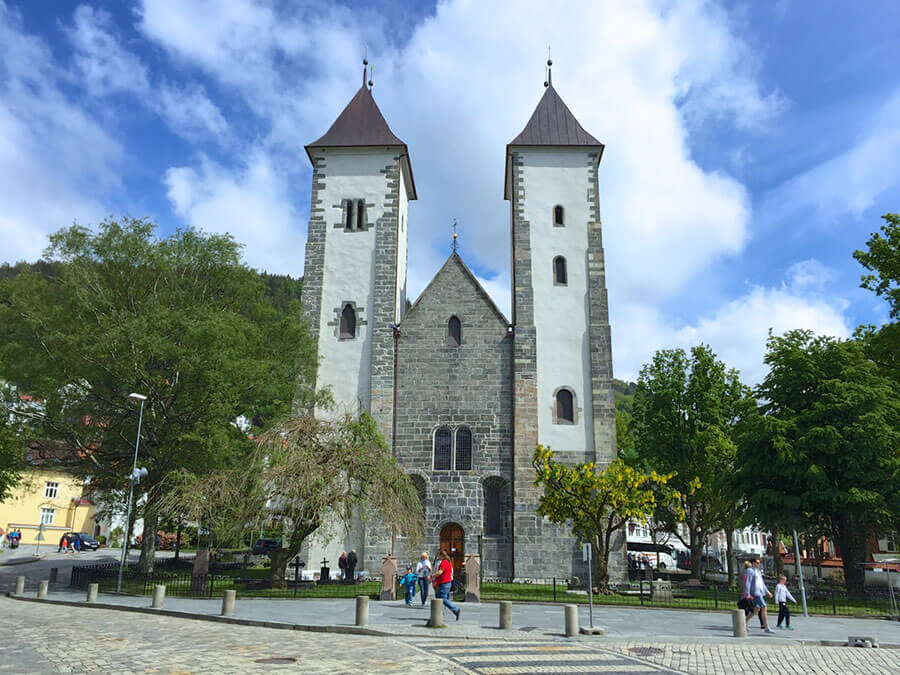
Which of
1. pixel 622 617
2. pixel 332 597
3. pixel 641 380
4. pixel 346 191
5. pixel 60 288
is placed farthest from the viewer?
pixel 641 380

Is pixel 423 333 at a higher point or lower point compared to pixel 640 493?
higher

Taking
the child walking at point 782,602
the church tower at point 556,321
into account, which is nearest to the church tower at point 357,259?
the church tower at point 556,321

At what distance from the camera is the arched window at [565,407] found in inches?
1229

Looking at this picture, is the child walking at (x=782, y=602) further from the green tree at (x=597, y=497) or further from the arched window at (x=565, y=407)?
the arched window at (x=565, y=407)

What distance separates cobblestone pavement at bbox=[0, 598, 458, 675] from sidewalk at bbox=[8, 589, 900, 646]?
1.32m

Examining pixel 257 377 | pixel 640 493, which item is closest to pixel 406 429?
pixel 257 377

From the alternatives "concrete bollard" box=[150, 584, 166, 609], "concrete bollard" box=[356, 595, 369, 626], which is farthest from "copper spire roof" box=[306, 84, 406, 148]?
"concrete bollard" box=[356, 595, 369, 626]

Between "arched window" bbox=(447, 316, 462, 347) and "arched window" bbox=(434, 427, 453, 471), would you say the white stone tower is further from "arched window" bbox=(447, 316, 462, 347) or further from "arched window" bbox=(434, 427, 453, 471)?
"arched window" bbox=(447, 316, 462, 347)

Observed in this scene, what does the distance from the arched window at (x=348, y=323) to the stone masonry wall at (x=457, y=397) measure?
2.35 meters

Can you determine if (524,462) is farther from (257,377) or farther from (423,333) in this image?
(257,377)

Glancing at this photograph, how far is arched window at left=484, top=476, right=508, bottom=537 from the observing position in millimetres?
30062

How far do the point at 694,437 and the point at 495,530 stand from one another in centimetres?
1301

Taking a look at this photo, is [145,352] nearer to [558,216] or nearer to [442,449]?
[442,449]

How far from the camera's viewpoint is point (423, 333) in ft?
106
